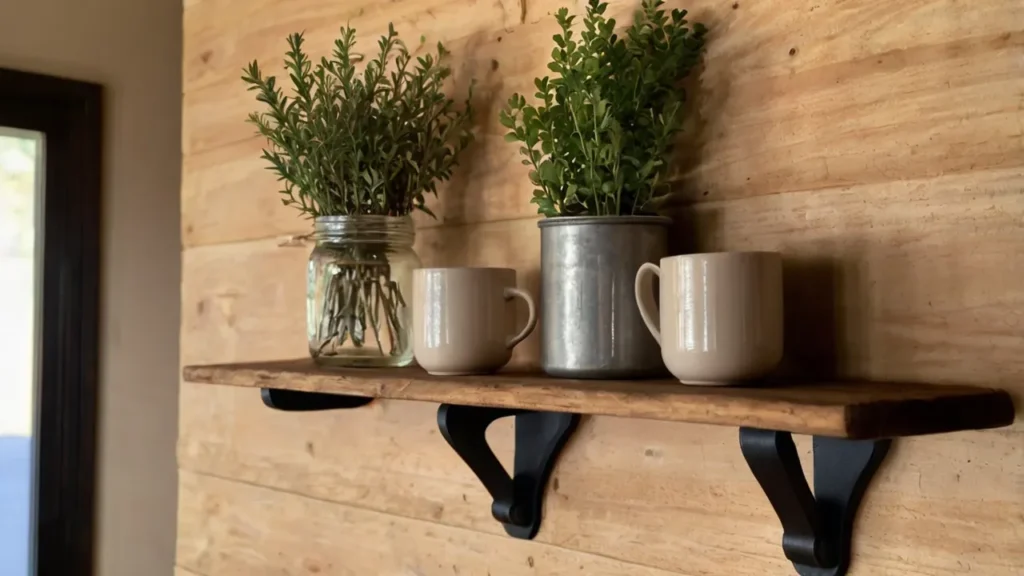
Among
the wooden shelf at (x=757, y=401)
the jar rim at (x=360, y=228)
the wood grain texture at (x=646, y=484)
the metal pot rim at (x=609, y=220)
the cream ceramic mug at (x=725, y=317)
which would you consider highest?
the jar rim at (x=360, y=228)

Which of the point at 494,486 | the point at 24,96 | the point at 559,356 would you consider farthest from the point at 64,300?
the point at 559,356

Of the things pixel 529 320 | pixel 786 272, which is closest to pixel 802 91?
pixel 786 272

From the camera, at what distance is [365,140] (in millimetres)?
934

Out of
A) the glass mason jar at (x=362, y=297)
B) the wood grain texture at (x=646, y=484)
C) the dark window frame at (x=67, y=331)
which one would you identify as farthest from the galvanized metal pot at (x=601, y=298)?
the dark window frame at (x=67, y=331)

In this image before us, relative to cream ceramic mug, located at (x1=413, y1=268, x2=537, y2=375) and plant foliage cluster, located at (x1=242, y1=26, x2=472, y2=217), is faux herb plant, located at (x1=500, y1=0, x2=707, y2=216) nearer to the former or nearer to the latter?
cream ceramic mug, located at (x1=413, y1=268, x2=537, y2=375)

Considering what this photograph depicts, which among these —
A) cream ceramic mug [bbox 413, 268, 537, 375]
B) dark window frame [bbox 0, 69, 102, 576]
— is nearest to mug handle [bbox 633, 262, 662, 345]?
cream ceramic mug [bbox 413, 268, 537, 375]

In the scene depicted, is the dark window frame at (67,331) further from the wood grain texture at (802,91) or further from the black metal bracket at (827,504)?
the black metal bracket at (827,504)

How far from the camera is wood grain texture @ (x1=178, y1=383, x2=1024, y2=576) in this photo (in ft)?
2.13

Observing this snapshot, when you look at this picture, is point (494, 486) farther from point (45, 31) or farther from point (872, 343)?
point (45, 31)

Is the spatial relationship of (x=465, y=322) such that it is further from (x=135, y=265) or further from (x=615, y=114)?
(x=135, y=265)

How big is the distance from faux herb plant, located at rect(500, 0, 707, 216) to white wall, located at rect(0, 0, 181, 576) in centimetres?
168

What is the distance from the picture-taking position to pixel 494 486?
0.90 metres

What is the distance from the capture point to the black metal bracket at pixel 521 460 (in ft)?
2.86

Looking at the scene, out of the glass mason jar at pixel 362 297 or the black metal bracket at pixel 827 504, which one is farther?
the glass mason jar at pixel 362 297
